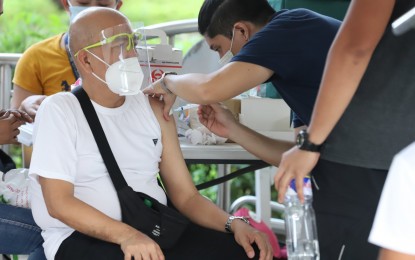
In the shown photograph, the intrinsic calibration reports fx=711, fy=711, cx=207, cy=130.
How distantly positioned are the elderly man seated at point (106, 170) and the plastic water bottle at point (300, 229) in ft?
1.15

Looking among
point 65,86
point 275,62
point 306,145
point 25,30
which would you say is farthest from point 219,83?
point 25,30

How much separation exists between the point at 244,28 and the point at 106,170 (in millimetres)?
715

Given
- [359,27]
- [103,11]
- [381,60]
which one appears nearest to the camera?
[359,27]

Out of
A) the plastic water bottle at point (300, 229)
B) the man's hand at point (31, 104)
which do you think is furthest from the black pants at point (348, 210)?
the man's hand at point (31, 104)

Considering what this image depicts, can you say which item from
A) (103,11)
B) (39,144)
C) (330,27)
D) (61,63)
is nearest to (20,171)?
(39,144)

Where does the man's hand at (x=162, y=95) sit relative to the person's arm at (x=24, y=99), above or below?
above

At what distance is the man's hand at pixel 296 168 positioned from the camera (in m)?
1.81

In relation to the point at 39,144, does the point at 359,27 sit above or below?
above

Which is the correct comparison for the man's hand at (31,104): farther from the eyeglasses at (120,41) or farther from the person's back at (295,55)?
the person's back at (295,55)

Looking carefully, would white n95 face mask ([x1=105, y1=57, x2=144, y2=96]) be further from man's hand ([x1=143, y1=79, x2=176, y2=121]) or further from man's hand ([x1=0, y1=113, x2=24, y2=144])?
man's hand ([x1=0, y1=113, x2=24, y2=144])

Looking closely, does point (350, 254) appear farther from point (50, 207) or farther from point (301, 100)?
point (50, 207)

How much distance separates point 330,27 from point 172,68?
0.94m

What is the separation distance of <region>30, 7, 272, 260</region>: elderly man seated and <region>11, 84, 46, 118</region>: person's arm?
0.75 m

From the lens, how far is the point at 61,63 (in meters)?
3.49
